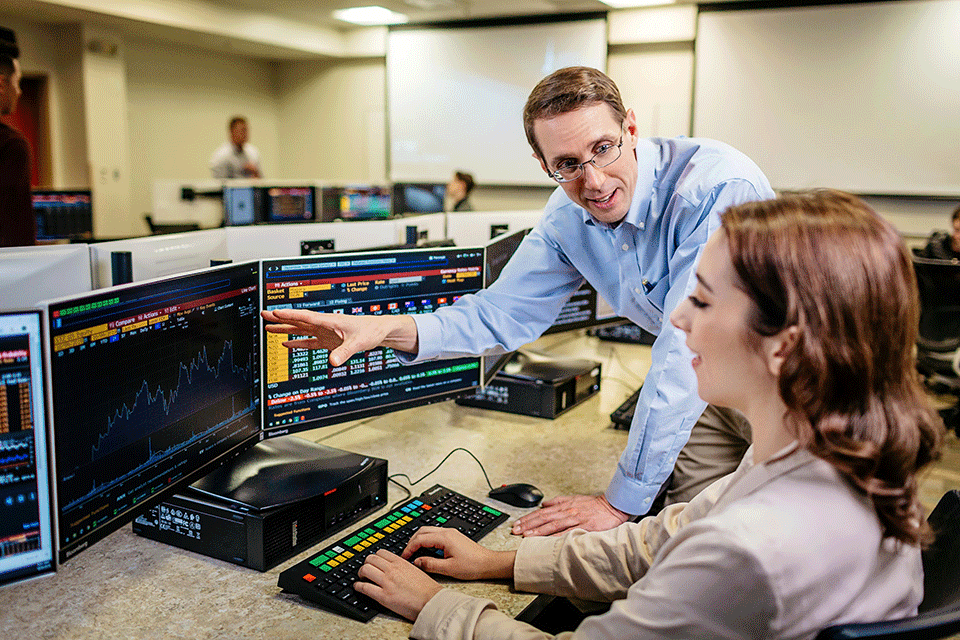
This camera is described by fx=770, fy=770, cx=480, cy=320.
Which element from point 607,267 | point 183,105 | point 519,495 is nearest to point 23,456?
point 519,495

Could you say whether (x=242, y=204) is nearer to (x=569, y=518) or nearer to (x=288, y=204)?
(x=288, y=204)

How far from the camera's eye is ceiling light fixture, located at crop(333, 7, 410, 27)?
726 centimetres

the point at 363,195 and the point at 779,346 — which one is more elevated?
the point at 363,195

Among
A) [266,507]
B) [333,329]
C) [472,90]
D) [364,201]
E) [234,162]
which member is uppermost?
[472,90]

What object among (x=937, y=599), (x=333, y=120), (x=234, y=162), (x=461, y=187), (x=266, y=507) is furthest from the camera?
(x=333, y=120)

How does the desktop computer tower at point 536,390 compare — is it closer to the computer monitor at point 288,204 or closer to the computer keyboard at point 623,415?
the computer keyboard at point 623,415

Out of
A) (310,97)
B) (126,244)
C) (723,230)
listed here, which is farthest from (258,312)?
(310,97)

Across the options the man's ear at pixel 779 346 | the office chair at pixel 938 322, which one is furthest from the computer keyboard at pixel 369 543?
the office chair at pixel 938 322

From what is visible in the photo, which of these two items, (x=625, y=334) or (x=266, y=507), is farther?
(x=625, y=334)

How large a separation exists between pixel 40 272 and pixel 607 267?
3.76 feet

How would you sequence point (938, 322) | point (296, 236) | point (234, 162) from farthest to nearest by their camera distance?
1. point (234, 162)
2. point (938, 322)
3. point (296, 236)

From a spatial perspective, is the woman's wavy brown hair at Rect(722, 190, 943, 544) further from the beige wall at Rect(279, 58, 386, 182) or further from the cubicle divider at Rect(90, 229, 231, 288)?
the beige wall at Rect(279, 58, 386, 182)

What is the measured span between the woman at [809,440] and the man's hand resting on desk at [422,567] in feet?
1.06

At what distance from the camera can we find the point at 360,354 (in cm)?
164
